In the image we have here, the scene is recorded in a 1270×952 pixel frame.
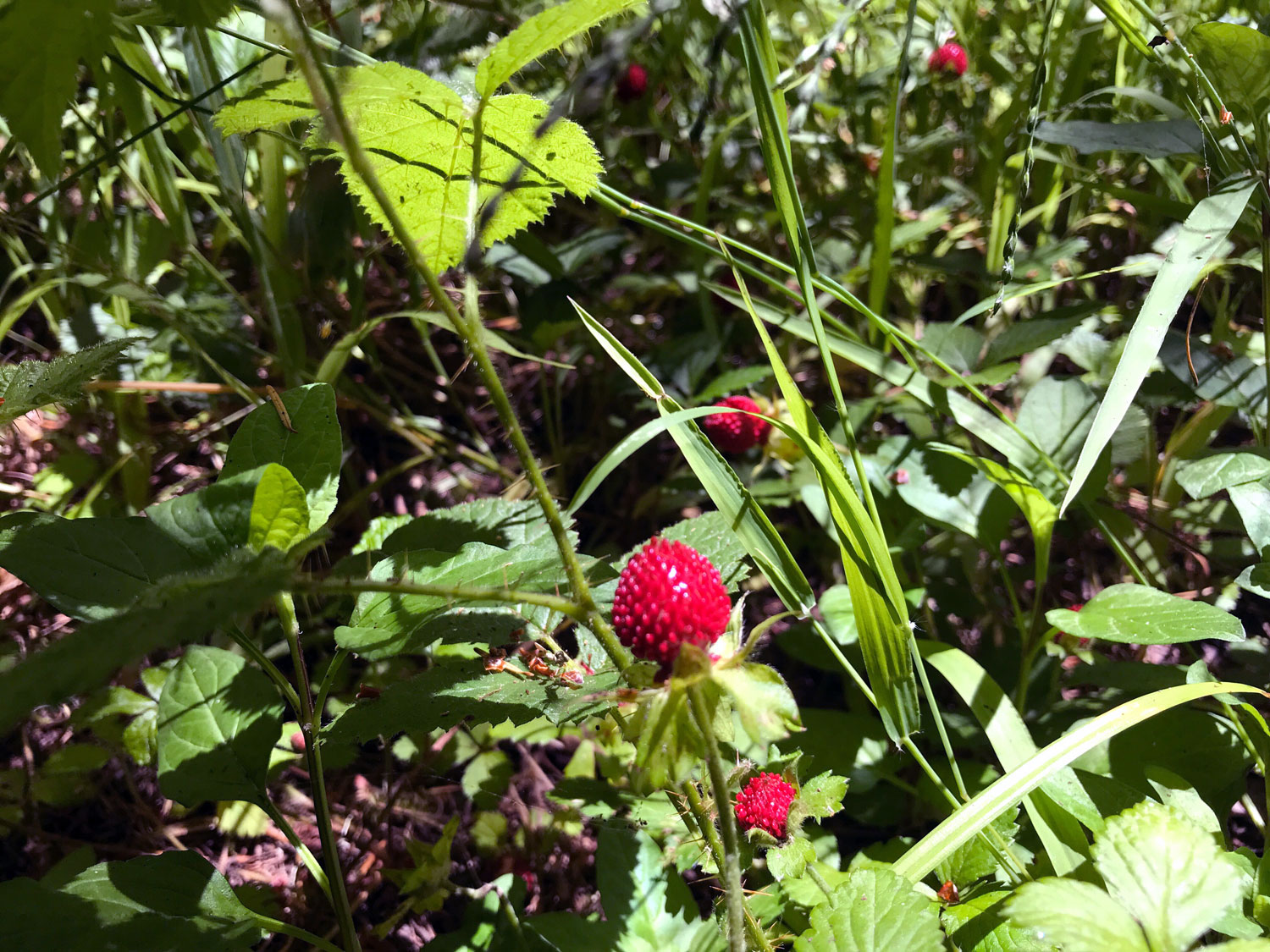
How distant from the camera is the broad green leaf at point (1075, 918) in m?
0.59

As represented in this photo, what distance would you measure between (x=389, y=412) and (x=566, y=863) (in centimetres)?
89

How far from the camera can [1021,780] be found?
79 centimetres

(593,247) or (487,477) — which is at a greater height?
(593,247)

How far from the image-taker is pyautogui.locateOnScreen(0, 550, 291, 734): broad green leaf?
0.42m

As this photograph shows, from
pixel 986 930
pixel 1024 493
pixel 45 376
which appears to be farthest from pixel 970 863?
pixel 45 376

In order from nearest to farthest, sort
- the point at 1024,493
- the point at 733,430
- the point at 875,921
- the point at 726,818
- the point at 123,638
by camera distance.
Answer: the point at 123,638 < the point at 726,818 < the point at 875,921 < the point at 1024,493 < the point at 733,430

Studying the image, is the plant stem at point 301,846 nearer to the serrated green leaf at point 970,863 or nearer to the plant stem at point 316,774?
the plant stem at point 316,774

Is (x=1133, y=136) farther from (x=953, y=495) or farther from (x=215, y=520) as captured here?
(x=215, y=520)

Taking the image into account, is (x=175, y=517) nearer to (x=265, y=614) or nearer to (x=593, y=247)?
(x=265, y=614)

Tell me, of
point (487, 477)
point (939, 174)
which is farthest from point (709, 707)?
point (939, 174)

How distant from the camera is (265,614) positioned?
4.51 ft

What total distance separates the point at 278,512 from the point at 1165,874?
0.78 meters

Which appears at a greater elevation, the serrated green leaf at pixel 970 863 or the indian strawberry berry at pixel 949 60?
the indian strawberry berry at pixel 949 60

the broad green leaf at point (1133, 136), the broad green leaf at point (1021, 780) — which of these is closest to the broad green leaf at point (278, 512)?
the broad green leaf at point (1021, 780)
